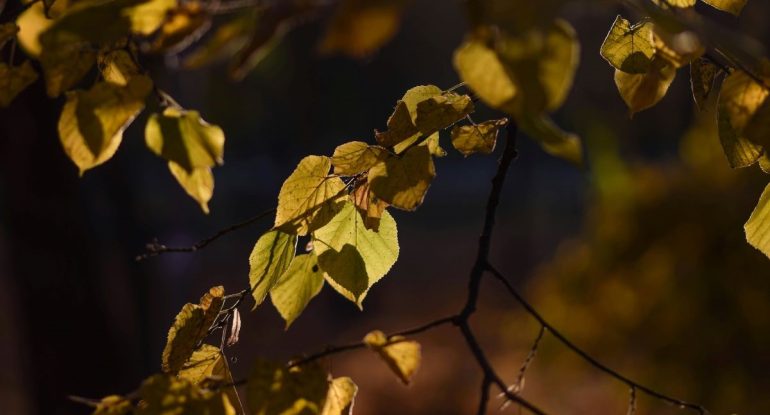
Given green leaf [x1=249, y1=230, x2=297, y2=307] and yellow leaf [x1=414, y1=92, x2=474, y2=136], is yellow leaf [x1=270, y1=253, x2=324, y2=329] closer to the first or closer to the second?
green leaf [x1=249, y1=230, x2=297, y2=307]

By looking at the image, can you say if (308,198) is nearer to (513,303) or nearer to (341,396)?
(341,396)

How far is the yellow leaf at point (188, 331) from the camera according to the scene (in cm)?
86

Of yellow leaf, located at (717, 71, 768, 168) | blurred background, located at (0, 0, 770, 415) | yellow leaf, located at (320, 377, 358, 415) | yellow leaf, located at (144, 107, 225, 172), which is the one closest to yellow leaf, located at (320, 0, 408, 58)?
blurred background, located at (0, 0, 770, 415)

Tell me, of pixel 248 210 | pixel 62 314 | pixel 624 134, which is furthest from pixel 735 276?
pixel 248 210

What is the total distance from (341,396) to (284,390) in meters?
0.11

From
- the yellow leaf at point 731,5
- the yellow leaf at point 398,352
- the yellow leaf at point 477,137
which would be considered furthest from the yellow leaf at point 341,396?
the yellow leaf at point 731,5

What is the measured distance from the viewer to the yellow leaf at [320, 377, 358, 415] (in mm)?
810

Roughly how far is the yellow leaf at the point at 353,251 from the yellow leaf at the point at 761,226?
0.38 m

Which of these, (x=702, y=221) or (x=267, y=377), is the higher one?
(x=267, y=377)

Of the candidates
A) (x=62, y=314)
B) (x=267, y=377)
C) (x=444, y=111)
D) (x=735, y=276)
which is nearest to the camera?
(x=267, y=377)

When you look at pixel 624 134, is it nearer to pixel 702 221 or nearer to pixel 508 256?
pixel 508 256

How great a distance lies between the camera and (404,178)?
82 cm

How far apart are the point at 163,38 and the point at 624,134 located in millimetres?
11001

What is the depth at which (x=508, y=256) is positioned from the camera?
34.5 feet
